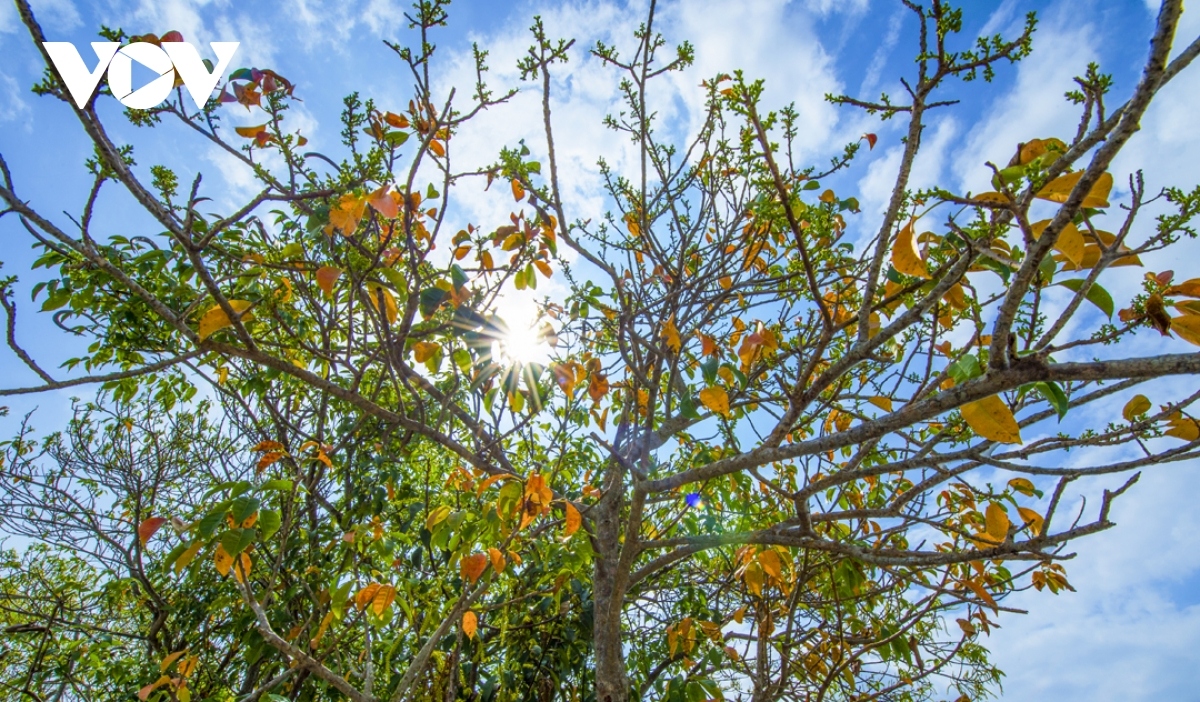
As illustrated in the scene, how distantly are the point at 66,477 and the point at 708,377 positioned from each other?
5952 millimetres

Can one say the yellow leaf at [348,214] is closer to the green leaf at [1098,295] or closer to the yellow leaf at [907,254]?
the yellow leaf at [907,254]

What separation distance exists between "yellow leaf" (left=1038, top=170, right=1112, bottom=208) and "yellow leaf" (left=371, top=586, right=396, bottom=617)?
211 centimetres

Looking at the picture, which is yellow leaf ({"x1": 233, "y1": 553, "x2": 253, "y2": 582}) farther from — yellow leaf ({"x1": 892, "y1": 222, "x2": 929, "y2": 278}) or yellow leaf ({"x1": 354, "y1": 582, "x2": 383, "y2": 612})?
yellow leaf ({"x1": 892, "y1": 222, "x2": 929, "y2": 278})

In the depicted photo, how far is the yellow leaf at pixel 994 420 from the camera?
117cm

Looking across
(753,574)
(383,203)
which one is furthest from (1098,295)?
(383,203)

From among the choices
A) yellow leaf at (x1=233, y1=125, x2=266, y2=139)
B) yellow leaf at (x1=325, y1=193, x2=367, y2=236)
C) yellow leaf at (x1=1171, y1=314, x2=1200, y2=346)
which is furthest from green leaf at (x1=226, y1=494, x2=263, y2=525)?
yellow leaf at (x1=1171, y1=314, x2=1200, y2=346)

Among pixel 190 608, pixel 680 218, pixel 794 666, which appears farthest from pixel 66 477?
pixel 794 666

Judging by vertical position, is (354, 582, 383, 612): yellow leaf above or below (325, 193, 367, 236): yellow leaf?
below

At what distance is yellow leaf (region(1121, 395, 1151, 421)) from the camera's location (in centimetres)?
164

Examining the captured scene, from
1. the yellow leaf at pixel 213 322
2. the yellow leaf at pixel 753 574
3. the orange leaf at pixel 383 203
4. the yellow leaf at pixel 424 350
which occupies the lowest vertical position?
the yellow leaf at pixel 753 574

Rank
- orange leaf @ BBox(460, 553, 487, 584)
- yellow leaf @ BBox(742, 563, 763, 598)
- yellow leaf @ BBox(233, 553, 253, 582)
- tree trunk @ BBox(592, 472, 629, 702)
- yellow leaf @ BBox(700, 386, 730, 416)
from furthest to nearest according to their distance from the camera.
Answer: tree trunk @ BBox(592, 472, 629, 702)
yellow leaf @ BBox(233, 553, 253, 582)
yellow leaf @ BBox(742, 563, 763, 598)
orange leaf @ BBox(460, 553, 487, 584)
yellow leaf @ BBox(700, 386, 730, 416)

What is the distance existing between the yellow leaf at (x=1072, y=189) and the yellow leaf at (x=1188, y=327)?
287mm

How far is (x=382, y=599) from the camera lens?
1.99 metres

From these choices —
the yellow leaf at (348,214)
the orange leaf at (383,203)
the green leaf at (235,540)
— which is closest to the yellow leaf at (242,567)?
the green leaf at (235,540)
